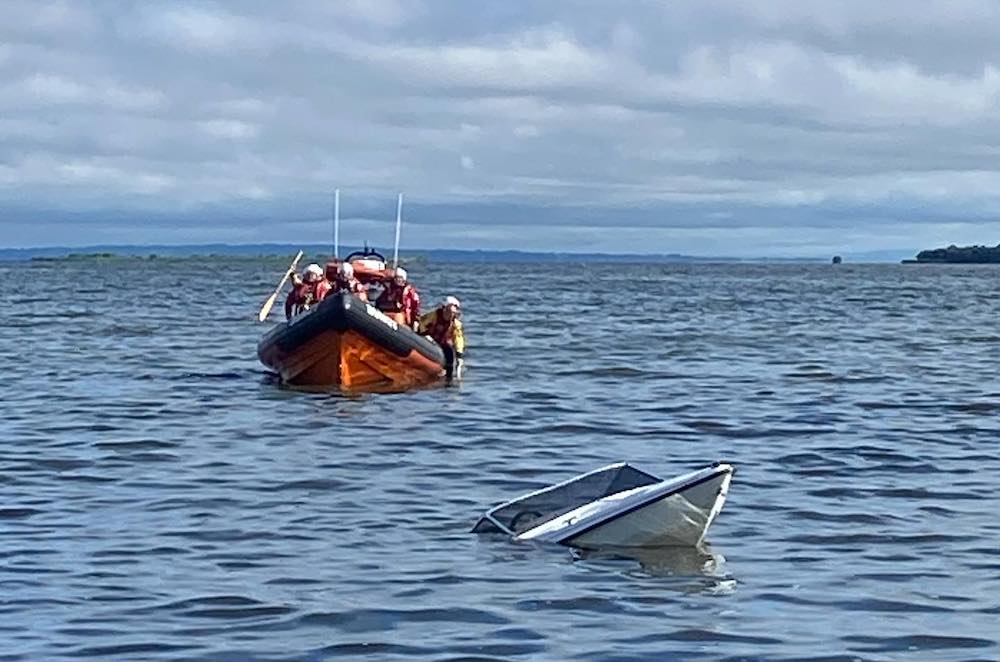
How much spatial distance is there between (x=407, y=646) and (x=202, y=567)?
2.64m

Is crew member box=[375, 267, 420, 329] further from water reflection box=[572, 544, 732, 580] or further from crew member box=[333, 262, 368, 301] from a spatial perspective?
water reflection box=[572, 544, 732, 580]

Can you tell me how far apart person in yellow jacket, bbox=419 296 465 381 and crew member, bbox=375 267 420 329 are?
1.22 feet

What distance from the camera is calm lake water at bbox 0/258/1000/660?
11.4 meters

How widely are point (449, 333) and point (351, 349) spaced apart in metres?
2.66

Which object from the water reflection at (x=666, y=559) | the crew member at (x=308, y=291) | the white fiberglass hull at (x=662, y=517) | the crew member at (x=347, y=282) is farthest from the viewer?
the crew member at (x=308, y=291)

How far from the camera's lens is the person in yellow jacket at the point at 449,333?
95.6 ft

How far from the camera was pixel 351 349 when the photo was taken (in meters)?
27.2

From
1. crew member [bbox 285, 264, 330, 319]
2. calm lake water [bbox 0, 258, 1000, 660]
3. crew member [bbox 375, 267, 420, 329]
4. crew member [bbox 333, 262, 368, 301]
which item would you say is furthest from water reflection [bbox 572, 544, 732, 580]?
crew member [bbox 285, 264, 330, 319]

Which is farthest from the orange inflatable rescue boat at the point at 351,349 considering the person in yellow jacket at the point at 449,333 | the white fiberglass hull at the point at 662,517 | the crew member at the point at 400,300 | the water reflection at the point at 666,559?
the water reflection at the point at 666,559

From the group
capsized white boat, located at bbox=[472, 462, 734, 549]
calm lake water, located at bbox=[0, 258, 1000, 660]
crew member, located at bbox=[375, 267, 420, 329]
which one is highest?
crew member, located at bbox=[375, 267, 420, 329]

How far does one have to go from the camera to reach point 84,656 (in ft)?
35.2

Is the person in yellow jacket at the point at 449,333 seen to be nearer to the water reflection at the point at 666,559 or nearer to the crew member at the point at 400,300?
the crew member at the point at 400,300

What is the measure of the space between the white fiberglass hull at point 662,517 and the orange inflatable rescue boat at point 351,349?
13438 mm

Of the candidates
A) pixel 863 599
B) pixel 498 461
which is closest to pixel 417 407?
pixel 498 461
